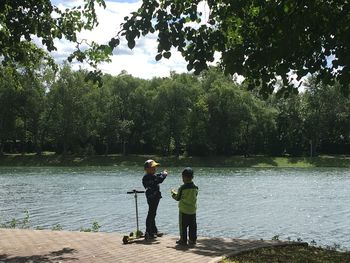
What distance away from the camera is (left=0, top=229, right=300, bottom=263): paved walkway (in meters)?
8.87

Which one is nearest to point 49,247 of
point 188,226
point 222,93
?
point 188,226

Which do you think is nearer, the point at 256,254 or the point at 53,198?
the point at 256,254

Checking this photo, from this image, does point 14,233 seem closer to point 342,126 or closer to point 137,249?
point 137,249

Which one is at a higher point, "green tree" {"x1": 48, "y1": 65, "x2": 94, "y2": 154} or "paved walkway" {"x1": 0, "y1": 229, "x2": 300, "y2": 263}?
"green tree" {"x1": 48, "y1": 65, "x2": 94, "y2": 154}

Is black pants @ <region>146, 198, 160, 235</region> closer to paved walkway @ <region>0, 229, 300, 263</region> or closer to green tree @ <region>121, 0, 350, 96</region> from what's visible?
paved walkway @ <region>0, 229, 300, 263</region>

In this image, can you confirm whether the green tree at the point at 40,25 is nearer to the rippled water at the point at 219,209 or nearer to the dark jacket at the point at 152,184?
the dark jacket at the point at 152,184

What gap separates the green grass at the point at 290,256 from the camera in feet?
29.0

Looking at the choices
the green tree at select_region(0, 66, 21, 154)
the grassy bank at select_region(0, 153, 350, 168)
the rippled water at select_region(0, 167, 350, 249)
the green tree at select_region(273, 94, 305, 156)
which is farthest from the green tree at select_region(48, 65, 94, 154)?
the rippled water at select_region(0, 167, 350, 249)

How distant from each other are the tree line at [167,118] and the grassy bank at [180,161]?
2.90m

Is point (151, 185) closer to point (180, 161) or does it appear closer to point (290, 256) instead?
point (290, 256)

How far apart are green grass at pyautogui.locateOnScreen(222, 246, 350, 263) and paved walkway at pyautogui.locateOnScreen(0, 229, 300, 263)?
277 millimetres

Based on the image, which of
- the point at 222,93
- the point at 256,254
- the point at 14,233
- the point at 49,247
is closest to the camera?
the point at 256,254

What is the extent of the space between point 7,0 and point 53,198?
66.5ft

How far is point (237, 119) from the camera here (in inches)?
2840
